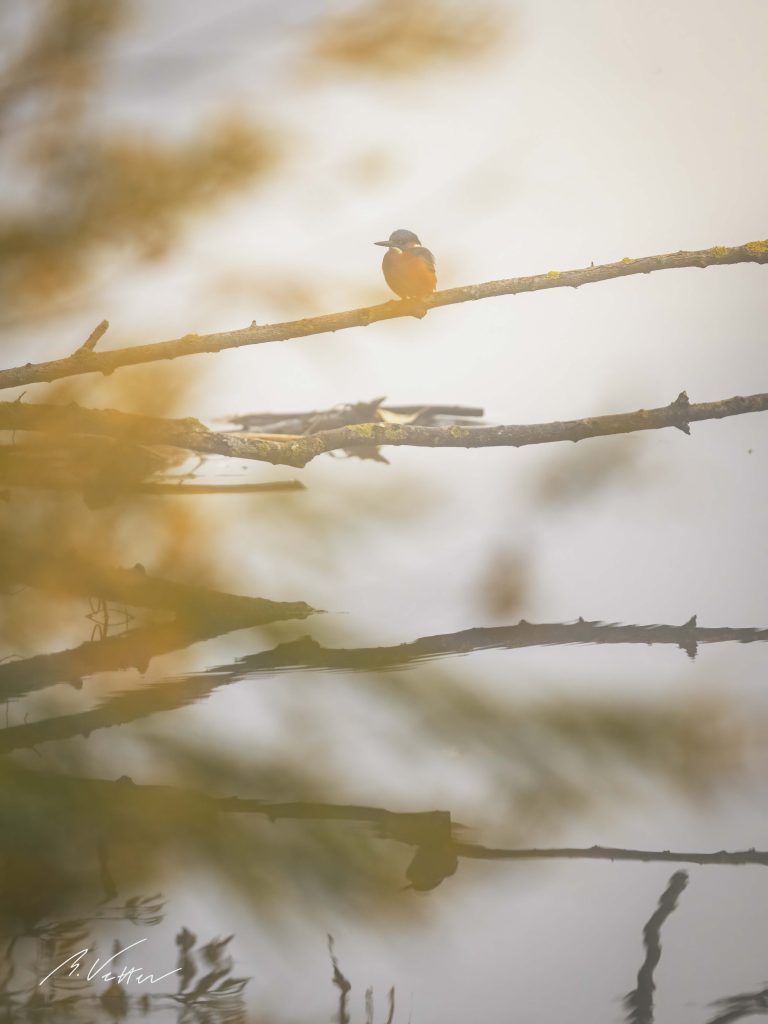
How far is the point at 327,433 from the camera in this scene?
1.46ft

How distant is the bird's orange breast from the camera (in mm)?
467

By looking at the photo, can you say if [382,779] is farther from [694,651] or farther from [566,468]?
[566,468]

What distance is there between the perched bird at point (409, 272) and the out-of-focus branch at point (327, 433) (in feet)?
0.26

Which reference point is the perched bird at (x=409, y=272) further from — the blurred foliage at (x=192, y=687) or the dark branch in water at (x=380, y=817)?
the dark branch in water at (x=380, y=817)

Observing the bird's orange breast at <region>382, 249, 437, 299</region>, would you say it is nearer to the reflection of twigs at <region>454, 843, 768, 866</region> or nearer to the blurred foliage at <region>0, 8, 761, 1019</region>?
the blurred foliage at <region>0, 8, 761, 1019</region>

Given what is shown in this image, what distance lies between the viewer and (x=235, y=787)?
267mm

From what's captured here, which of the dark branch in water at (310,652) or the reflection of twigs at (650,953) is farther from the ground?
the dark branch in water at (310,652)

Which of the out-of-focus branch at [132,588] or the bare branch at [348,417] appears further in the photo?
the bare branch at [348,417]

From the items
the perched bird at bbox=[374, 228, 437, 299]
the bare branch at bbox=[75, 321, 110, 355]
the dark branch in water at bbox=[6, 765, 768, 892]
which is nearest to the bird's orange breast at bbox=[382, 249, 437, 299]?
the perched bird at bbox=[374, 228, 437, 299]

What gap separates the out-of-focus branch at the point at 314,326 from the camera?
1.44ft

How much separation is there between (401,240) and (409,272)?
0.03 metres
